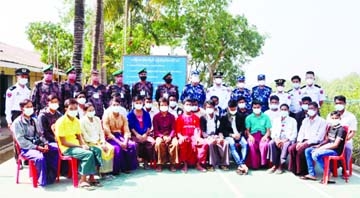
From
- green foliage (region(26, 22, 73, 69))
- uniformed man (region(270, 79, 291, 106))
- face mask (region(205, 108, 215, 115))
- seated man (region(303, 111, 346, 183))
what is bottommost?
seated man (region(303, 111, 346, 183))

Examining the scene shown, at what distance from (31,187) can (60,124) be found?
1027 mm

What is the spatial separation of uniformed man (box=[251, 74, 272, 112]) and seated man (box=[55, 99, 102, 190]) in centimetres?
379

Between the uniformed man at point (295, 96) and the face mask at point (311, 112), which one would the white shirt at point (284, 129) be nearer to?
the face mask at point (311, 112)

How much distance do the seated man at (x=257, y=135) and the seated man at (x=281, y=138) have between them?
0.12 metres

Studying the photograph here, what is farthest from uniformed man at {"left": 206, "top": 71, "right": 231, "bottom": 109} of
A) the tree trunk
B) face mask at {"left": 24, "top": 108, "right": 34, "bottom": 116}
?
face mask at {"left": 24, "top": 108, "right": 34, "bottom": 116}

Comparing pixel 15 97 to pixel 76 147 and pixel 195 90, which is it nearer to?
pixel 76 147

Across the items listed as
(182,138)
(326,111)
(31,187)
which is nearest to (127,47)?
(326,111)

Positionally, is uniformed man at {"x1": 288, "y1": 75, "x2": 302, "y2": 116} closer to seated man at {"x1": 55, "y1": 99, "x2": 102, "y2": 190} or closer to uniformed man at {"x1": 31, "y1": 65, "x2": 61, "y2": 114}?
seated man at {"x1": 55, "y1": 99, "x2": 102, "y2": 190}

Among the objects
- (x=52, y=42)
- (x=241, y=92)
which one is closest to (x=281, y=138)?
(x=241, y=92)

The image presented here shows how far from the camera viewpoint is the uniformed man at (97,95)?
8.96m

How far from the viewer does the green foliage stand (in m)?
31.9

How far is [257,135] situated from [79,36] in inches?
218

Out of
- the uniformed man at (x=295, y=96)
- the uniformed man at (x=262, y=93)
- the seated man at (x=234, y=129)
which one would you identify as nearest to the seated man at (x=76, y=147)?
the seated man at (x=234, y=129)

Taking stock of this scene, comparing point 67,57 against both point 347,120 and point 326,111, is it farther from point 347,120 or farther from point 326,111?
point 347,120
